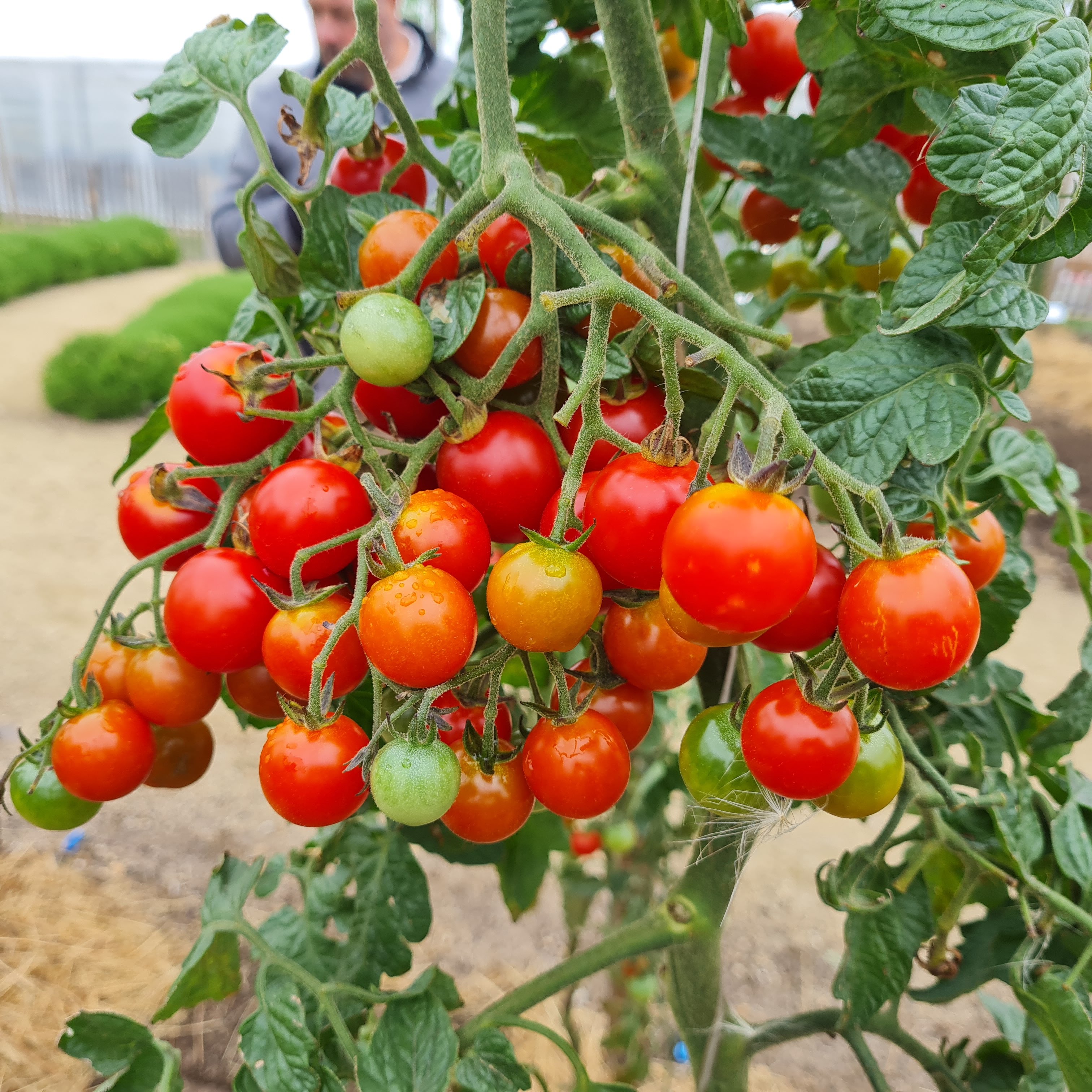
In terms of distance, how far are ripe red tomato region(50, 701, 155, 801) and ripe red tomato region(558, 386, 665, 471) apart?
36cm

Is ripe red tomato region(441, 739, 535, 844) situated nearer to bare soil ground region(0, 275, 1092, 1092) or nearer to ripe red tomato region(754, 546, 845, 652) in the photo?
ripe red tomato region(754, 546, 845, 652)

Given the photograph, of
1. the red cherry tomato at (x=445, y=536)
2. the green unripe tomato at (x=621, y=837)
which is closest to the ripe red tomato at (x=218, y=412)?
the red cherry tomato at (x=445, y=536)

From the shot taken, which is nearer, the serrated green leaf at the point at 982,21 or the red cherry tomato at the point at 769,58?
the serrated green leaf at the point at 982,21

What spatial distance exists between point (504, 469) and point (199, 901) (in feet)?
5.39

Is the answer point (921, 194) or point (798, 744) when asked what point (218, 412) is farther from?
point (921, 194)

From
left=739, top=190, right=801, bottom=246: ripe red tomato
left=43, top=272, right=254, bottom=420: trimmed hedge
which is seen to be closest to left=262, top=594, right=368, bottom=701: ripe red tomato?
left=739, top=190, right=801, bottom=246: ripe red tomato

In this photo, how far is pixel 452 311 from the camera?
0.48 m

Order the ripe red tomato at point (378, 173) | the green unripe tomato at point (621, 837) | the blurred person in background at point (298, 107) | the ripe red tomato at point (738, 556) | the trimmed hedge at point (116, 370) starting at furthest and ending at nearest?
the trimmed hedge at point (116, 370) → the blurred person in background at point (298, 107) → the green unripe tomato at point (621, 837) → the ripe red tomato at point (378, 173) → the ripe red tomato at point (738, 556)

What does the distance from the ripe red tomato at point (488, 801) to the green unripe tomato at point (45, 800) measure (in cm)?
30

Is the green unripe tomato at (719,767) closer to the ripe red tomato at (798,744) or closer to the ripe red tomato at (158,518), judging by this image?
the ripe red tomato at (798,744)

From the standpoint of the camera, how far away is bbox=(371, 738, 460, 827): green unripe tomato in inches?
16.7

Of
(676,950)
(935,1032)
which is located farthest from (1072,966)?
(935,1032)

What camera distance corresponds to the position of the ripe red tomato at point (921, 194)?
2.41 feet

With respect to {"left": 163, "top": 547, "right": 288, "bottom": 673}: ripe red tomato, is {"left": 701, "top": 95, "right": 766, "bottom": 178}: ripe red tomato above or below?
above
